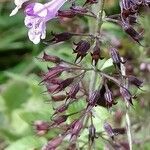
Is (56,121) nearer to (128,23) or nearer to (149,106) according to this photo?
(128,23)

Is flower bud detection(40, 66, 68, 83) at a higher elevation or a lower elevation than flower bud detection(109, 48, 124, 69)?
lower

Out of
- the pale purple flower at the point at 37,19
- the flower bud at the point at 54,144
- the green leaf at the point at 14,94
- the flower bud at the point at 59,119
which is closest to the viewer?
the pale purple flower at the point at 37,19

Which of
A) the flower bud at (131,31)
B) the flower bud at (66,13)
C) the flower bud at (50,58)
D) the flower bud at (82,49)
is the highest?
the flower bud at (66,13)

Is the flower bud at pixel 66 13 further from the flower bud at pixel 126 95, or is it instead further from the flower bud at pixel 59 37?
the flower bud at pixel 126 95

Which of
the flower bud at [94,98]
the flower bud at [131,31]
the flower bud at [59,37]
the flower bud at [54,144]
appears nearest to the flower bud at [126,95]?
the flower bud at [94,98]

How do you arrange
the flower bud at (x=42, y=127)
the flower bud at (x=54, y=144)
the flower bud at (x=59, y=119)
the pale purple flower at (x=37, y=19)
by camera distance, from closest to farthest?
the pale purple flower at (x=37, y=19), the flower bud at (x=59, y=119), the flower bud at (x=54, y=144), the flower bud at (x=42, y=127)

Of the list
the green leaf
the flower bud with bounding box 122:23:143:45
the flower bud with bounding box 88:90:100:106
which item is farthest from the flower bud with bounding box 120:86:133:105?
the green leaf

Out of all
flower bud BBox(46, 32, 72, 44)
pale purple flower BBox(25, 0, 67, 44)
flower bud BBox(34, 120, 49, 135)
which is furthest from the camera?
flower bud BBox(34, 120, 49, 135)

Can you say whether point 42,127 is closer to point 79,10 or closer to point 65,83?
point 65,83

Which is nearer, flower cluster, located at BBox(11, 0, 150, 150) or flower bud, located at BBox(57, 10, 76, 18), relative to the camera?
flower cluster, located at BBox(11, 0, 150, 150)

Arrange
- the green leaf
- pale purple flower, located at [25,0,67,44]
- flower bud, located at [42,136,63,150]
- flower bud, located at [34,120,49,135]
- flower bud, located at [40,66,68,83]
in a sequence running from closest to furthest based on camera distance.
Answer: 1. pale purple flower, located at [25,0,67,44]
2. flower bud, located at [40,66,68,83]
3. flower bud, located at [42,136,63,150]
4. flower bud, located at [34,120,49,135]
5. the green leaf

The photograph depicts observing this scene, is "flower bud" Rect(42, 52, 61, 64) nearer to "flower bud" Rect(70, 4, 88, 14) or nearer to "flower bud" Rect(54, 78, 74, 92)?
"flower bud" Rect(54, 78, 74, 92)

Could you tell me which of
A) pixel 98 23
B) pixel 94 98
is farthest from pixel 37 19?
pixel 94 98
